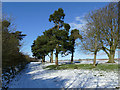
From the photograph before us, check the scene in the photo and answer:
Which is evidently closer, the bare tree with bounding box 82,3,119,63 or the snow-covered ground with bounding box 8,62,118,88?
the snow-covered ground with bounding box 8,62,118,88

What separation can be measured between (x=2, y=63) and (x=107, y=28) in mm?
19422

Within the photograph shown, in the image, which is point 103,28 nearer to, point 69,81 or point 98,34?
point 98,34

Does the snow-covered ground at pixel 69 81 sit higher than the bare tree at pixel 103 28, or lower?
lower

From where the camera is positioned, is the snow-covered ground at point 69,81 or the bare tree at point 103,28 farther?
the bare tree at point 103,28

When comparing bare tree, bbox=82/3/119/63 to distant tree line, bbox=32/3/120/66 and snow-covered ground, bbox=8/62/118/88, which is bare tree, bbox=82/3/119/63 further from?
snow-covered ground, bbox=8/62/118/88

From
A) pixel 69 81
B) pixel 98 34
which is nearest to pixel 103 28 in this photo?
pixel 98 34

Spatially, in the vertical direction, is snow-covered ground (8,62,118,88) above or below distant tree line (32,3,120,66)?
below

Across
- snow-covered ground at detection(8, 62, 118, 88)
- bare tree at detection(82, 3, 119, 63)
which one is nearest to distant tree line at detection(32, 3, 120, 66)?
bare tree at detection(82, 3, 119, 63)

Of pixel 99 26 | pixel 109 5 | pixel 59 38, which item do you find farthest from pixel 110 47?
pixel 59 38

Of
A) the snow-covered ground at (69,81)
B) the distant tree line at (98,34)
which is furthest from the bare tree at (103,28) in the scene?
the snow-covered ground at (69,81)

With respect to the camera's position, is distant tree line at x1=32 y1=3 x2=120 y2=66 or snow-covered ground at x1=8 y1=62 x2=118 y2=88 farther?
distant tree line at x1=32 y1=3 x2=120 y2=66

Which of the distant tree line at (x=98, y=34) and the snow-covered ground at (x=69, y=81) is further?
the distant tree line at (x=98, y=34)

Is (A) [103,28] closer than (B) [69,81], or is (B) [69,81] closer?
(B) [69,81]

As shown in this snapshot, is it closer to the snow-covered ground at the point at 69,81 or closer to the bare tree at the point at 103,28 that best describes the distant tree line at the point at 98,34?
the bare tree at the point at 103,28
